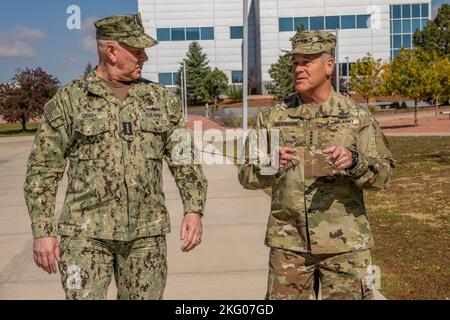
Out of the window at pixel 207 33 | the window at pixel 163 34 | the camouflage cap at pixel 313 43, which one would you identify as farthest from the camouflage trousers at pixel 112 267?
the window at pixel 207 33

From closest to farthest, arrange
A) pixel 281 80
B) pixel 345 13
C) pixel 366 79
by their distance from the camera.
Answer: pixel 366 79
pixel 281 80
pixel 345 13

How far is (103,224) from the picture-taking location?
285 cm

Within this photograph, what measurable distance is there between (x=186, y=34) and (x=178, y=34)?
2.82 feet

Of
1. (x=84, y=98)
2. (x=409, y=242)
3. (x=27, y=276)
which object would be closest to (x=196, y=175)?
(x=84, y=98)

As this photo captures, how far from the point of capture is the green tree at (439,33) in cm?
5541

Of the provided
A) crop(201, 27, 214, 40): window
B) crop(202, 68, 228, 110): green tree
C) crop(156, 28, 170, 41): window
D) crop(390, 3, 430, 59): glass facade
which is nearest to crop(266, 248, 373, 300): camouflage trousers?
crop(202, 68, 228, 110): green tree

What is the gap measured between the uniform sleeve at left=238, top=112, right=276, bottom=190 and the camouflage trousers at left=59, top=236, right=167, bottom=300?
54 centimetres

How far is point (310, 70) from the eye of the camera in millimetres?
3014

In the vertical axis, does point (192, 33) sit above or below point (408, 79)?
above

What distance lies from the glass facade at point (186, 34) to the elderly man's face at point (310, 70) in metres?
63.3

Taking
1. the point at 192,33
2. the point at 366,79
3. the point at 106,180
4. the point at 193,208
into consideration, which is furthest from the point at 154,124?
the point at 192,33

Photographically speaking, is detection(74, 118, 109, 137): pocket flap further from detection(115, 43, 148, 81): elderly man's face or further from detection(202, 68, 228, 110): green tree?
detection(202, 68, 228, 110): green tree

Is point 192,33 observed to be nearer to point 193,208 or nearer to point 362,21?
point 362,21

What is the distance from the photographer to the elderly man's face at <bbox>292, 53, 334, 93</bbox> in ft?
9.89
